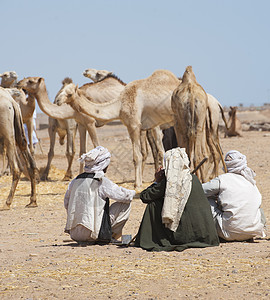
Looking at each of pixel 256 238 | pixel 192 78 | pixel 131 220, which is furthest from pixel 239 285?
pixel 192 78

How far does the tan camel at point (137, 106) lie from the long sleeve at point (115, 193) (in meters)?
5.99

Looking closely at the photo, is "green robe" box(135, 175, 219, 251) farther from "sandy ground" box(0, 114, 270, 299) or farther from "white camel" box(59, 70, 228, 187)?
"white camel" box(59, 70, 228, 187)

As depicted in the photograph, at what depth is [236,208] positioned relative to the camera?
6355mm

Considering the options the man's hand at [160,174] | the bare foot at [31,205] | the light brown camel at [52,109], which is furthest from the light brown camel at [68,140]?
the man's hand at [160,174]

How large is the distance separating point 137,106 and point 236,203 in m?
6.50

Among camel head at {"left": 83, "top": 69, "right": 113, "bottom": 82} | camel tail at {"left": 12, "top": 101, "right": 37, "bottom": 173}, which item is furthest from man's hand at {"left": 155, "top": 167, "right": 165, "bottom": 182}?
camel head at {"left": 83, "top": 69, "right": 113, "bottom": 82}

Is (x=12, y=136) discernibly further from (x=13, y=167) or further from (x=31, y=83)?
(x=31, y=83)

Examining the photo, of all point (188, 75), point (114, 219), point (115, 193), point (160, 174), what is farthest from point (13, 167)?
point (160, 174)

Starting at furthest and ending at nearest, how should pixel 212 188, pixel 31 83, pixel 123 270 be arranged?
pixel 31 83 < pixel 212 188 < pixel 123 270

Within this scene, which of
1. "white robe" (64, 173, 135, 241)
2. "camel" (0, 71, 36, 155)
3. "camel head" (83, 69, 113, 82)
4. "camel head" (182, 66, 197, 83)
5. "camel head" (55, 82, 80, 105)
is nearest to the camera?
"white robe" (64, 173, 135, 241)

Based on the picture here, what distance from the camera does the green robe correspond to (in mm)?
6152

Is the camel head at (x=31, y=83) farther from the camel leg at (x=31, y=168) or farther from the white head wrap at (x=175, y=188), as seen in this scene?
the white head wrap at (x=175, y=188)

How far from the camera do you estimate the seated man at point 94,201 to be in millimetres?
6293

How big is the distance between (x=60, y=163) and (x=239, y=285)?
46.7 feet
